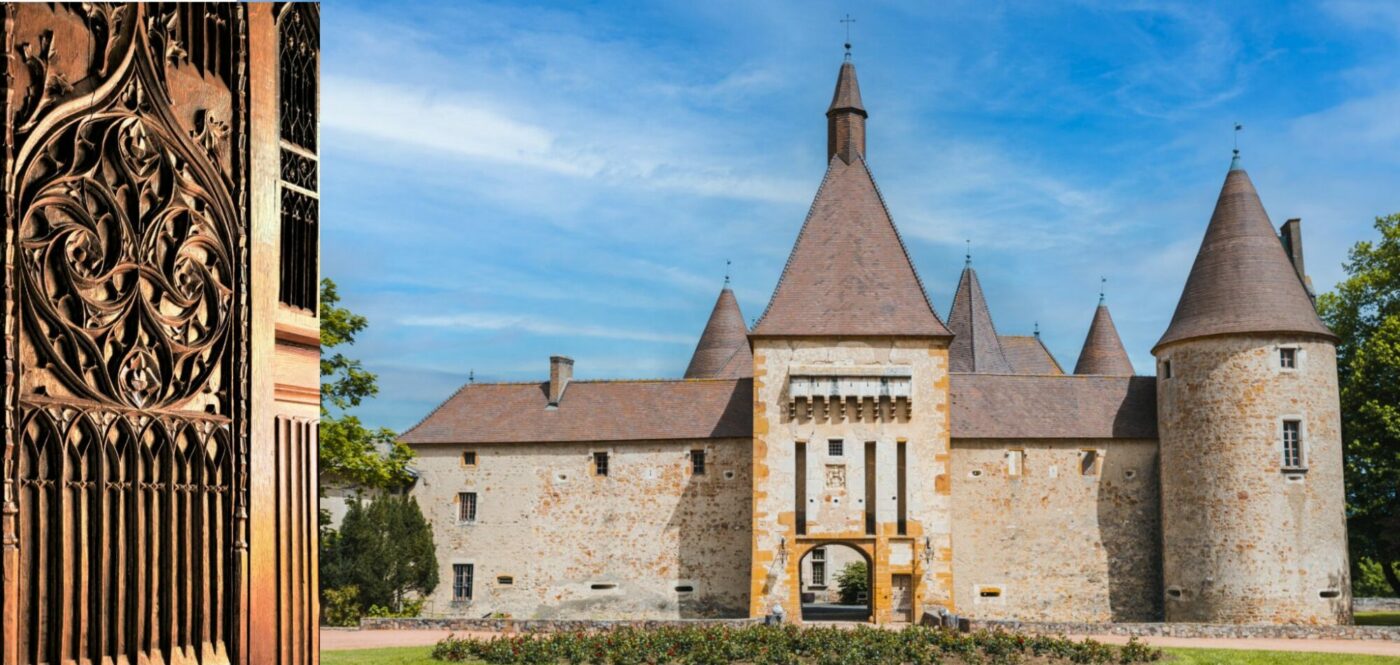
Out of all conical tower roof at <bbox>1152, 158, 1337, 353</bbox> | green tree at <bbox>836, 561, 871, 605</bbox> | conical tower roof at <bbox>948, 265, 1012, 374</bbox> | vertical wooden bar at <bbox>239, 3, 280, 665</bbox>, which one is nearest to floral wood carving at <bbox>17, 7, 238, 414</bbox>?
vertical wooden bar at <bbox>239, 3, 280, 665</bbox>

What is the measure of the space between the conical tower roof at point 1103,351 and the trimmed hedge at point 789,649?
915 inches

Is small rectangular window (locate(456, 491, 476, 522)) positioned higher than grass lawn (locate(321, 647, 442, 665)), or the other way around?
small rectangular window (locate(456, 491, 476, 522))

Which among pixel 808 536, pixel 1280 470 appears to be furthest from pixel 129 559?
pixel 1280 470

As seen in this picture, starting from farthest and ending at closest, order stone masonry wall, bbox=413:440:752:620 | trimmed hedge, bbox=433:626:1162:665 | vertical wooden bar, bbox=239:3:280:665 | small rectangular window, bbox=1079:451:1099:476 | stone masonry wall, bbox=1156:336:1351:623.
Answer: stone masonry wall, bbox=413:440:752:620, small rectangular window, bbox=1079:451:1099:476, stone masonry wall, bbox=1156:336:1351:623, trimmed hedge, bbox=433:626:1162:665, vertical wooden bar, bbox=239:3:280:665

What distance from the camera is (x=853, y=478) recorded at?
29609mm

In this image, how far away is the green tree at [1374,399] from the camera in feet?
99.7

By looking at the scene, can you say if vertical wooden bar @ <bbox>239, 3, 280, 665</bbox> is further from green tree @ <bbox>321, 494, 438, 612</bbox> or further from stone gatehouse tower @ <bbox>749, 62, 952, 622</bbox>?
green tree @ <bbox>321, 494, 438, 612</bbox>

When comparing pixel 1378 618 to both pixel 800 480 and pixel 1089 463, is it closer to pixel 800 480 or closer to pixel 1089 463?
pixel 1089 463

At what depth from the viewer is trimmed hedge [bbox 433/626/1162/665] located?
17906 millimetres

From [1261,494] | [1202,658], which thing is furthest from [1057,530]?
[1202,658]

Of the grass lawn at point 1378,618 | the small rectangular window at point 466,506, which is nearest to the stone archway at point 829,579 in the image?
the small rectangular window at point 466,506

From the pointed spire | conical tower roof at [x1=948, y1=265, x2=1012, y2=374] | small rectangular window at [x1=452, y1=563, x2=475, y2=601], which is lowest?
small rectangular window at [x1=452, y1=563, x2=475, y2=601]

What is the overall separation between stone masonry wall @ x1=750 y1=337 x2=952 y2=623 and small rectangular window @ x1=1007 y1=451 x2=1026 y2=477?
105 inches

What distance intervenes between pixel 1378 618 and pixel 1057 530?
863 cm
